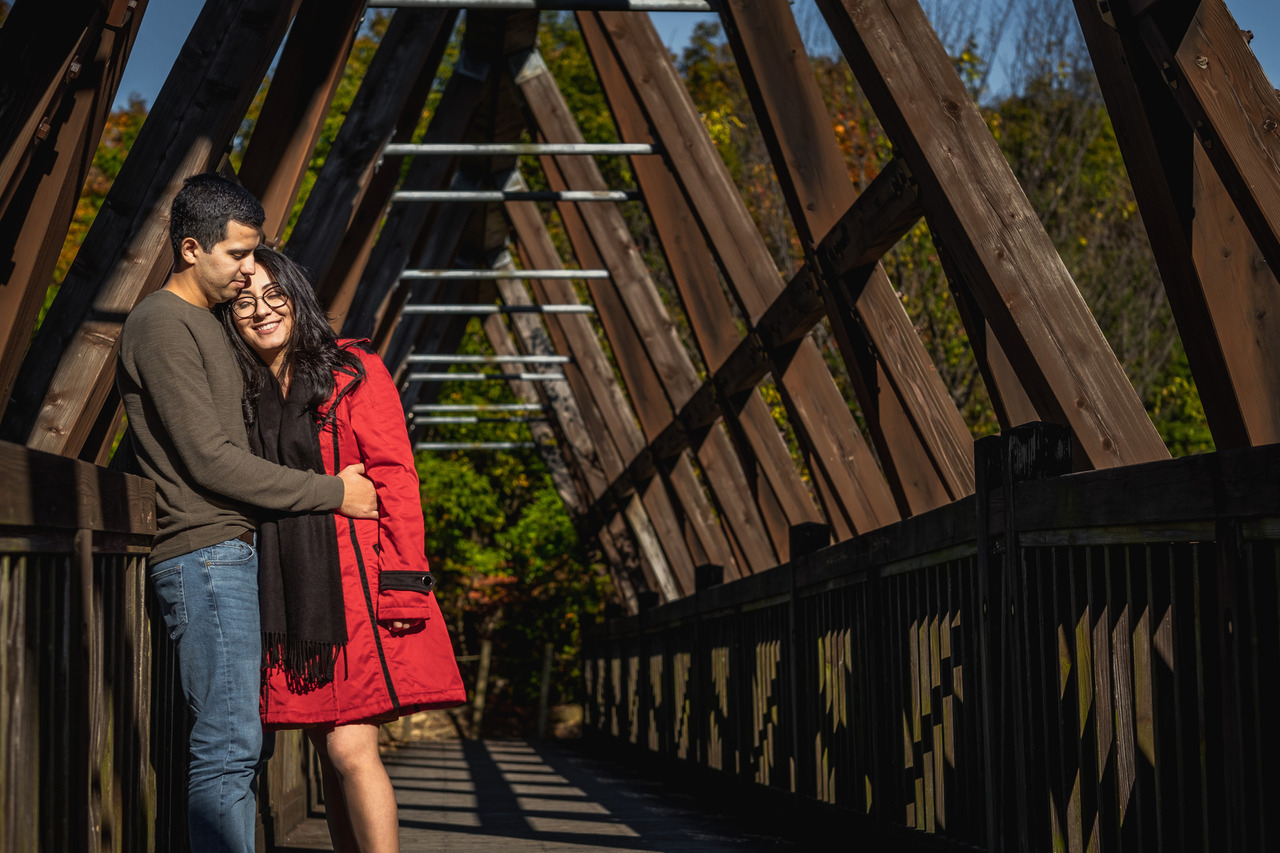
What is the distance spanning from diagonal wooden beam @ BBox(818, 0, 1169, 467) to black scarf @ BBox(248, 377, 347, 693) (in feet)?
6.49

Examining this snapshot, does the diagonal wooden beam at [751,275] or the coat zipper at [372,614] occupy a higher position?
the diagonal wooden beam at [751,275]

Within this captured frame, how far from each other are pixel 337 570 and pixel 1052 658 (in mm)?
1597

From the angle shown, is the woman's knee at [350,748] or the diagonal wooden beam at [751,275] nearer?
the woman's knee at [350,748]

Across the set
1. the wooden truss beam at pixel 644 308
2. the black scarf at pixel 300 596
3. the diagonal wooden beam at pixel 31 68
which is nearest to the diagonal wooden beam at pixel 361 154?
the wooden truss beam at pixel 644 308

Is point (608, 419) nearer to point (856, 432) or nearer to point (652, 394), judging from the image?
point (652, 394)

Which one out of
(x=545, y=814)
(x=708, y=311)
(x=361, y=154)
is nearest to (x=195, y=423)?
(x=361, y=154)

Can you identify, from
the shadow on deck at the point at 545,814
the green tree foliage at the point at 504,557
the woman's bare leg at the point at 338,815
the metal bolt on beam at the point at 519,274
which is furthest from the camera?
the green tree foliage at the point at 504,557

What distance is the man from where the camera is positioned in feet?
9.52

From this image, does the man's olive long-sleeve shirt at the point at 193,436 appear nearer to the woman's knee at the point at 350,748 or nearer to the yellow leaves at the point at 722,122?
the woman's knee at the point at 350,748

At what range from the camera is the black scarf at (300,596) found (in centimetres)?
300

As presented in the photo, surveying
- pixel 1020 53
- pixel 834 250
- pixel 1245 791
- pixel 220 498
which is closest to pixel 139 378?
pixel 220 498

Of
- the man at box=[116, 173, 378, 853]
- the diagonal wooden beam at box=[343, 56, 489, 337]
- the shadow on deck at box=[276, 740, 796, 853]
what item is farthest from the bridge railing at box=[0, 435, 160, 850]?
the diagonal wooden beam at box=[343, 56, 489, 337]

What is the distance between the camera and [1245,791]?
2172 millimetres

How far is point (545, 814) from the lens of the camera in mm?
6641
